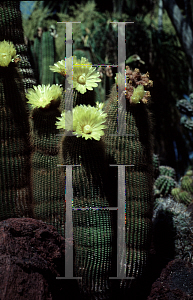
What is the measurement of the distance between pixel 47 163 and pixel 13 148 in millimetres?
234

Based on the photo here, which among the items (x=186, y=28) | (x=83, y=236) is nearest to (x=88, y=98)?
(x=83, y=236)

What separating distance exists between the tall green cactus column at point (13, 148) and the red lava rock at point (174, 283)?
0.87 m

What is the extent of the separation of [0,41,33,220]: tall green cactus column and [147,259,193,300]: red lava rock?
2.84 feet

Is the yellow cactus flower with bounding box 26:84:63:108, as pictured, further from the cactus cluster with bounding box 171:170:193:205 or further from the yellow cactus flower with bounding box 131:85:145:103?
the cactus cluster with bounding box 171:170:193:205

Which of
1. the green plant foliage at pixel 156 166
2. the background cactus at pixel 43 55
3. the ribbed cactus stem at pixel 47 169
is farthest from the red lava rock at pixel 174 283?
the background cactus at pixel 43 55

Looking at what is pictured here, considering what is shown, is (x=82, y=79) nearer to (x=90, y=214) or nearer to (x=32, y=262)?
(x=90, y=214)

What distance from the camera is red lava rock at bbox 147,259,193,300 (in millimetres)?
1710

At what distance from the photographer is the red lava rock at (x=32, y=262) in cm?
140

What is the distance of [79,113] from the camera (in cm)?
155

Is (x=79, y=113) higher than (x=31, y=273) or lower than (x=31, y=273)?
higher

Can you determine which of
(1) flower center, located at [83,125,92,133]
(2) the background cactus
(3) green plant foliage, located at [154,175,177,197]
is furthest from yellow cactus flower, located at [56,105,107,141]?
(2) the background cactus

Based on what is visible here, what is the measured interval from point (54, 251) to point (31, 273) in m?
0.25

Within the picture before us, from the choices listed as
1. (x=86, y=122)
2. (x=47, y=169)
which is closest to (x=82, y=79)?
(x=86, y=122)

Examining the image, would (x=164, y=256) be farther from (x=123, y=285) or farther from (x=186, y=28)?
(x=186, y=28)
